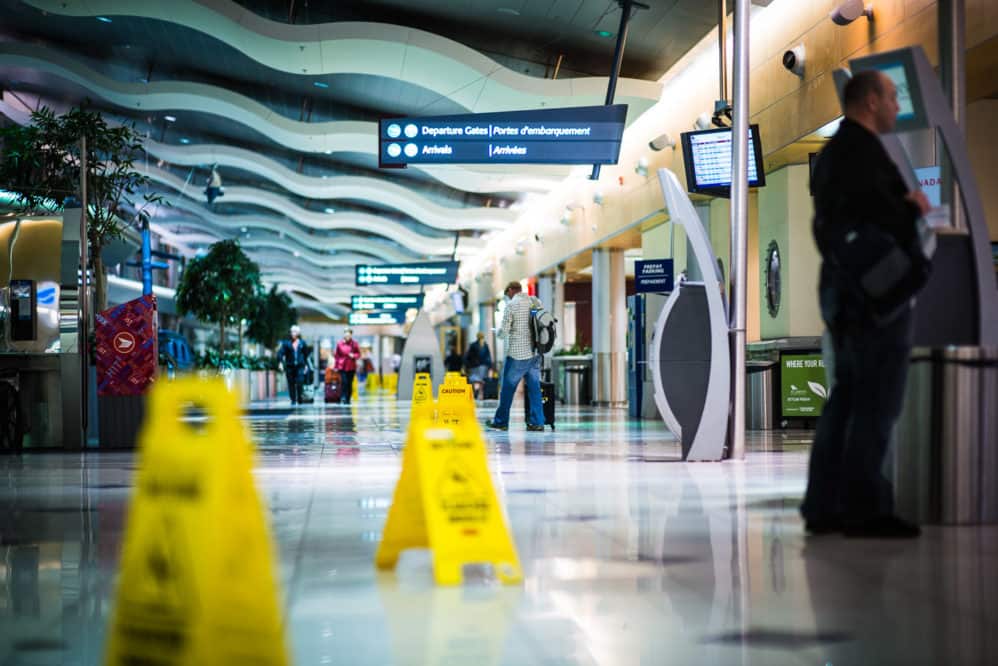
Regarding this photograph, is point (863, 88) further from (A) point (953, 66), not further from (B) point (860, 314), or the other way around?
(A) point (953, 66)

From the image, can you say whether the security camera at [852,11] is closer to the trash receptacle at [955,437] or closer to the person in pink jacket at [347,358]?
the trash receptacle at [955,437]

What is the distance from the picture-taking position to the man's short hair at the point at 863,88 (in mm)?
4266

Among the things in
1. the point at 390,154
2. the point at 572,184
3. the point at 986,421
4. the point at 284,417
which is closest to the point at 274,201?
the point at 572,184

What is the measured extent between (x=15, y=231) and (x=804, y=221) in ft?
32.0

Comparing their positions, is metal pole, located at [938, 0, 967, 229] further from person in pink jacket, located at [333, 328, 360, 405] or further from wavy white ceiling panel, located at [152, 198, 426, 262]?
wavy white ceiling panel, located at [152, 198, 426, 262]

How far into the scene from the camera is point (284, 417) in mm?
18469

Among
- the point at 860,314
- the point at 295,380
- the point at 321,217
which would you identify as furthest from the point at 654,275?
the point at 321,217

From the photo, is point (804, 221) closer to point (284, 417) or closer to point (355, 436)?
point (355, 436)

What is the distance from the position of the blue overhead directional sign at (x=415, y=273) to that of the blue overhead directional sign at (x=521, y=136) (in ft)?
63.5

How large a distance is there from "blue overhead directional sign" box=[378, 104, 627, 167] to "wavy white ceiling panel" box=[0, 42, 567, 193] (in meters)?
10.8

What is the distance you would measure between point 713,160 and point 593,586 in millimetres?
9870

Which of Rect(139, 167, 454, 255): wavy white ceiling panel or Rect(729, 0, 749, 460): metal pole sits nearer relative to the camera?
Rect(729, 0, 749, 460): metal pole

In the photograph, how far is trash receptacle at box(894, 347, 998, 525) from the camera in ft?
15.2

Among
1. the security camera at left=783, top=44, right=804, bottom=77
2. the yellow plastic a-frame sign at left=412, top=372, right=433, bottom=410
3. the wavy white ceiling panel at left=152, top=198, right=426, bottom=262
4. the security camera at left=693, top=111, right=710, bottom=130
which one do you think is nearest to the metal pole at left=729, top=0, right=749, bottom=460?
the security camera at left=783, top=44, right=804, bottom=77
